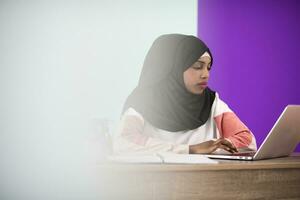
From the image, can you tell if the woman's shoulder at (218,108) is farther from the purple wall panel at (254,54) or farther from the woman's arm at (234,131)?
the purple wall panel at (254,54)

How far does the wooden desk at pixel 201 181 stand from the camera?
47.3 inches

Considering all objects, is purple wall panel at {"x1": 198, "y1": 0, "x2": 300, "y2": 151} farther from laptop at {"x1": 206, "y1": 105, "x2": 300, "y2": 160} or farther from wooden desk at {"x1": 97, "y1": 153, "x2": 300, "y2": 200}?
wooden desk at {"x1": 97, "y1": 153, "x2": 300, "y2": 200}

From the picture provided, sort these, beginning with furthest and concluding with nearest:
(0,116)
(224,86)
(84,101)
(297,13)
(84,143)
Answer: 1. (297,13)
2. (224,86)
3. (84,101)
4. (0,116)
5. (84,143)

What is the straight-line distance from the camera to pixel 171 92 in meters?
2.65

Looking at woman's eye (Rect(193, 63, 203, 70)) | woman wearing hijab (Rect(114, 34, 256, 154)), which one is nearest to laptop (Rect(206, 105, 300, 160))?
woman wearing hijab (Rect(114, 34, 256, 154))

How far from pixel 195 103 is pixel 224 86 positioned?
2.17 feet

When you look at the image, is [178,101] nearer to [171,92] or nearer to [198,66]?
[171,92]

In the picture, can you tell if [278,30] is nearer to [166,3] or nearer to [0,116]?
[166,3]

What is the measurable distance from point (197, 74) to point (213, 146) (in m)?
0.88

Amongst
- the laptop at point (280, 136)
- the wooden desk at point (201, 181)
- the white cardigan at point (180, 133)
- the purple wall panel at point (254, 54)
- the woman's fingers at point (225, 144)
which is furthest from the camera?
the purple wall panel at point (254, 54)

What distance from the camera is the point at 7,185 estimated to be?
1.25 metres

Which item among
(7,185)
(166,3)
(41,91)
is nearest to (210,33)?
(166,3)

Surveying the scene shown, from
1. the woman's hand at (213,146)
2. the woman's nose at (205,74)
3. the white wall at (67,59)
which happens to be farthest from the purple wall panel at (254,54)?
the woman's hand at (213,146)

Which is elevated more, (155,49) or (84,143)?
(155,49)
